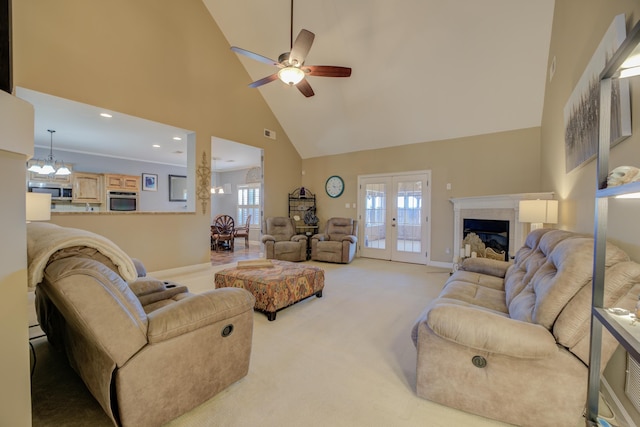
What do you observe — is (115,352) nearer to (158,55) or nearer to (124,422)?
(124,422)

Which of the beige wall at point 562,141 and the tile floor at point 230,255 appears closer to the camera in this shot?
the beige wall at point 562,141

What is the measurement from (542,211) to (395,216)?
121 inches

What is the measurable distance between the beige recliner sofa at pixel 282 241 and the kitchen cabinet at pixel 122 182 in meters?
4.33

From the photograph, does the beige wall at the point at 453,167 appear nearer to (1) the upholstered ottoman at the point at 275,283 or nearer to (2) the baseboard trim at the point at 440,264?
(2) the baseboard trim at the point at 440,264

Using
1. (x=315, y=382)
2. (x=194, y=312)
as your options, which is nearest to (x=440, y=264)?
(x=315, y=382)

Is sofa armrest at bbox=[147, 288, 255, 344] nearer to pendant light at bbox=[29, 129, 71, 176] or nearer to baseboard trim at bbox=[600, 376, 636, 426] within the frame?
baseboard trim at bbox=[600, 376, 636, 426]

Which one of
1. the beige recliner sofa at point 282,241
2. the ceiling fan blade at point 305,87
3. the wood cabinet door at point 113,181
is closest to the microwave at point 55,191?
the wood cabinet door at point 113,181

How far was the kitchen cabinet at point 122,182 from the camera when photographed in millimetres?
6961

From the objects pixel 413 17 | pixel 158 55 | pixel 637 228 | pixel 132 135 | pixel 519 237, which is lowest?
pixel 519 237

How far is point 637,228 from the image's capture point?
4.71ft

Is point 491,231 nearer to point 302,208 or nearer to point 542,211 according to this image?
point 542,211

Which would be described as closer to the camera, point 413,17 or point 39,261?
point 39,261

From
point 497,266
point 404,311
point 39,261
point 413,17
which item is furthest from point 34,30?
point 497,266

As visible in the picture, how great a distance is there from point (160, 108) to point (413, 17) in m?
4.12
